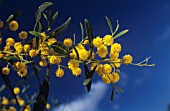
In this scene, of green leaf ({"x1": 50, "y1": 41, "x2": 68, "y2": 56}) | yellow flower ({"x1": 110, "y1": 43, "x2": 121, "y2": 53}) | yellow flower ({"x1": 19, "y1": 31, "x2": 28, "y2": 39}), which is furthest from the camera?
yellow flower ({"x1": 19, "y1": 31, "x2": 28, "y2": 39})

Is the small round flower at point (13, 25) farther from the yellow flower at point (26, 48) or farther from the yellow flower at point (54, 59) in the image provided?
the yellow flower at point (54, 59)

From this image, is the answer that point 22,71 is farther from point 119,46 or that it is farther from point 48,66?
point 119,46

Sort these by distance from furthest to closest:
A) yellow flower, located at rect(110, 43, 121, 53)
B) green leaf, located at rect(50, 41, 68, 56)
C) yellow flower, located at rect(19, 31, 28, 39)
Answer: yellow flower, located at rect(19, 31, 28, 39), yellow flower, located at rect(110, 43, 121, 53), green leaf, located at rect(50, 41, 68, 56)

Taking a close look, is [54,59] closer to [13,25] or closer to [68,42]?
[68,42]

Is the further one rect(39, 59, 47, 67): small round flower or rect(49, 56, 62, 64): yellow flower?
rect(39, 59, 47, 67): small round flower

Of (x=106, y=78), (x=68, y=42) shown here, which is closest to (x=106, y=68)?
(x=106, y=78)

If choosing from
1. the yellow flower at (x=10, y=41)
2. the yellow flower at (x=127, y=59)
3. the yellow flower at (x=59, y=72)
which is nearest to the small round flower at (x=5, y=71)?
the yellow flower at (x=10, y=41)

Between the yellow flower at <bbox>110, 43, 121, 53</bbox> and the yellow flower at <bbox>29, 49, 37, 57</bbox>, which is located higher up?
the yellow flower at <bbox>110, 43, 121, 53</bbox>

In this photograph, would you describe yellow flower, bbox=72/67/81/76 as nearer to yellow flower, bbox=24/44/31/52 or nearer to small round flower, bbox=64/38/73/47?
small round flower, bbox=64/38/73/47

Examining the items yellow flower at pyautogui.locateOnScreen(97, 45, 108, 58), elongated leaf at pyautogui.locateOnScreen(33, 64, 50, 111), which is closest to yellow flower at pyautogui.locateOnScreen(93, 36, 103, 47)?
yellow flower at pyautogui.locateOnScreen(97, 45, 108, 58)
